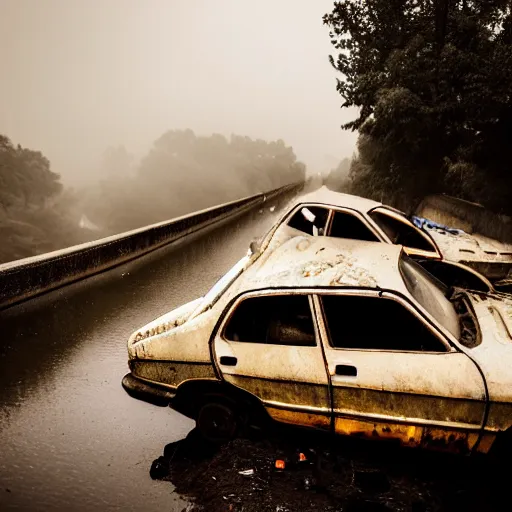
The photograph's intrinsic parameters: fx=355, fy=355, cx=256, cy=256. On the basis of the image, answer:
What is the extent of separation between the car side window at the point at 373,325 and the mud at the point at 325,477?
0.84m

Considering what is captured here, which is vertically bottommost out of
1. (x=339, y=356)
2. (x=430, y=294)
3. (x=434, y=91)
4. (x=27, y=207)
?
(x=27, y=207)

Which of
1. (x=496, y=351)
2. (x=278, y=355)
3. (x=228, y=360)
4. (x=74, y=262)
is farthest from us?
(x=74, y=262)

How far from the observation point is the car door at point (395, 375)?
8.49 ft

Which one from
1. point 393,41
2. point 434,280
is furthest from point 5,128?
point 434,280

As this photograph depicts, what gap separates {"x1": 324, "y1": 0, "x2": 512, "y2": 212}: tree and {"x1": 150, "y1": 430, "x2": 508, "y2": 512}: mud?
9.07m

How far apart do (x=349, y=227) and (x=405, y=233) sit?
A: 1.16 meters

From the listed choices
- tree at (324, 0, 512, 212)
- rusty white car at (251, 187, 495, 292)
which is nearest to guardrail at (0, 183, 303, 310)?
rusty white car at (251, 187, 495, 292)

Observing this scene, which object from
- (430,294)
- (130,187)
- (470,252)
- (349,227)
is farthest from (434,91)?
(130,187)

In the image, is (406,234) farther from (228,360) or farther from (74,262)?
(74,262)

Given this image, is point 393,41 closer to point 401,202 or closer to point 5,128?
point 401,202

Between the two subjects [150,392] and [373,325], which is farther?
[150,392]

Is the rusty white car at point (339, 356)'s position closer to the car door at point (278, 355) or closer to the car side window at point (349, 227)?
the car door at point (278, 355)

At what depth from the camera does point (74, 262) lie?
25.4ft

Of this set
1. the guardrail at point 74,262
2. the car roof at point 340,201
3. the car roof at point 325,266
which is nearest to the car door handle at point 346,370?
the car roof at point 325,266
